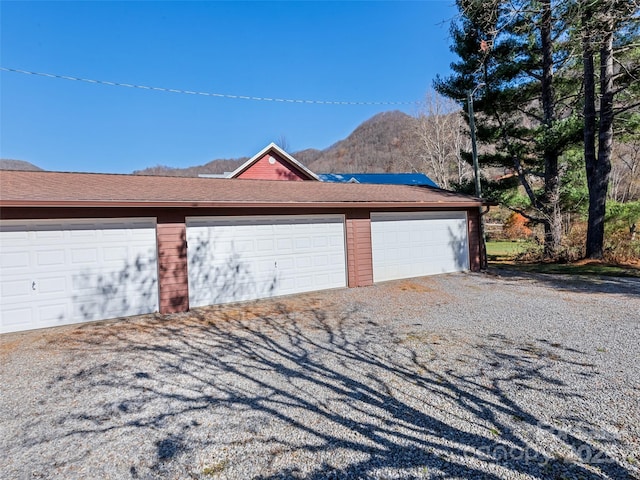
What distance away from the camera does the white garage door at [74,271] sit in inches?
230

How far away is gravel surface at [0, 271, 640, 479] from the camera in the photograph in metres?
2.30

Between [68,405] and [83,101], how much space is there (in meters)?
13.5

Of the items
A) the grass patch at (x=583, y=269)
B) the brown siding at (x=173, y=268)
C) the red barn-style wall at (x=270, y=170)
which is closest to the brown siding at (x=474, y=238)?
the grass patch at (x=583, y=269)

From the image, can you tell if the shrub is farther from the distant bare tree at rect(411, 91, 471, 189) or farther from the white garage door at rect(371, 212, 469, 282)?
the white garage door at rect(371, 212, 469, 282)

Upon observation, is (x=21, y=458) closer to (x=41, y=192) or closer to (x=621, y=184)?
(x=41, y=192)

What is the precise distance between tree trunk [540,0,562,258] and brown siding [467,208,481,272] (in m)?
3.09

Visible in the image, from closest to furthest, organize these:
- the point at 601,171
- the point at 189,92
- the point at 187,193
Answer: the point at 187,193, the point at 601,171, the point at 189,92

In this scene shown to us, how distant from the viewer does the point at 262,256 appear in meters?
8.00

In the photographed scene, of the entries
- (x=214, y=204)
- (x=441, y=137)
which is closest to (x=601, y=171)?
(x=214, y=204)

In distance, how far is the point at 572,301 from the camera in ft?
21.5

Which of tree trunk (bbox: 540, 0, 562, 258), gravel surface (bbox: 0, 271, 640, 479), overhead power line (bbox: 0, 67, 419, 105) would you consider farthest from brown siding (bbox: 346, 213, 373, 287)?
tree trunk (bbox: 540, 0, 562, 258)

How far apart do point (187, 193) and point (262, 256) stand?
2.18 m

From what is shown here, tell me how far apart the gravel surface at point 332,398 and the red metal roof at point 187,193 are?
2.30 m

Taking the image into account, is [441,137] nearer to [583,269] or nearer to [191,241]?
[583,269]
